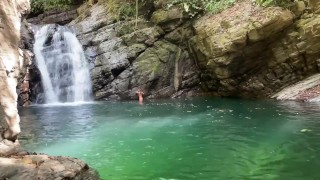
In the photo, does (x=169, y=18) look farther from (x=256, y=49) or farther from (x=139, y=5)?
(x=256, y=49)

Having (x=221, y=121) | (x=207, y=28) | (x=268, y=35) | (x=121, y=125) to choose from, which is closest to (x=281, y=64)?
(x=268, y=35)

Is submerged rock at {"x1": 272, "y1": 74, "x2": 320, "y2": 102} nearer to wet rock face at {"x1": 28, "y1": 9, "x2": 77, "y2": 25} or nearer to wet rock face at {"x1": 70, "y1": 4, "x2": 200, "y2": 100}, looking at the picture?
wet rock face at {"x1": 70, "y1": 4, "x2": 200, "y2": 100}

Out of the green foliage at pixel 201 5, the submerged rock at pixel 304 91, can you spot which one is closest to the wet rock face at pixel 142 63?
the green foliage at pixel 201 5

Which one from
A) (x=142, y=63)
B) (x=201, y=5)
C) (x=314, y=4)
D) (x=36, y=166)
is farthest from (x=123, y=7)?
(x=36, y=166)

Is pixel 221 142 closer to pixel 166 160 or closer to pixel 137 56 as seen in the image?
pixel 166 160

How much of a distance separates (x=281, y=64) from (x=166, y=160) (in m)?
13.7

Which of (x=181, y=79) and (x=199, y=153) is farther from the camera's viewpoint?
(x=181, y=79)

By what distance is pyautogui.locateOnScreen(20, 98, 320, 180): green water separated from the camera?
7.98 meters

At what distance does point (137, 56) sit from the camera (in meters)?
24.2

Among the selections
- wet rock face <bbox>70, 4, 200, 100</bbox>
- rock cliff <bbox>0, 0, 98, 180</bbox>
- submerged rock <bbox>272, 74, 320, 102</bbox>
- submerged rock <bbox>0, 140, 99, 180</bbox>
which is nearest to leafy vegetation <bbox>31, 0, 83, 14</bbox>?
wet rock face <bbox>70, 4, 200, 100</bbox>

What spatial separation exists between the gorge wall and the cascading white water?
0.69m

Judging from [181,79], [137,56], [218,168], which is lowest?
[218,168]

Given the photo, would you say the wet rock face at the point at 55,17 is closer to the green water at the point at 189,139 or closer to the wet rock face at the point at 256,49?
the wet rock face at the point at 256,49

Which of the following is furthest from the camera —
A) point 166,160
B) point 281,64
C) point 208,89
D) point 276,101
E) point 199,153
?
point 208,89
